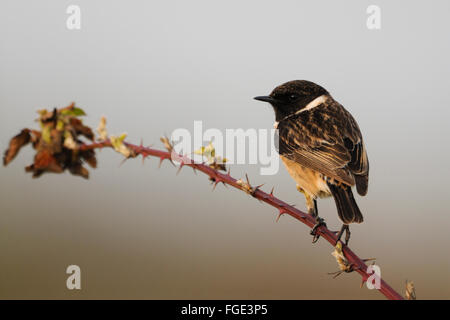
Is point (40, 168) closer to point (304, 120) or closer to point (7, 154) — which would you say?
point (7, 154)

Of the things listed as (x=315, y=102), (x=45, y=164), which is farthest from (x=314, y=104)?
(x=45, y=164)

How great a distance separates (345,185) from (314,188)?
31 cm

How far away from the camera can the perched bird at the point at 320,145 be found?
370cm

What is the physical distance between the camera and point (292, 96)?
4.54 metres

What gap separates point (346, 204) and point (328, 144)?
0.70 metres

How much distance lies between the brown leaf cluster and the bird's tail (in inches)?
85.6

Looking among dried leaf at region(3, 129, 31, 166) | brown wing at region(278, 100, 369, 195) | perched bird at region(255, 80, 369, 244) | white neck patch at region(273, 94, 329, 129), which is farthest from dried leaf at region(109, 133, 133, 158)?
white neck patch at region(273, 94, 329, 129)

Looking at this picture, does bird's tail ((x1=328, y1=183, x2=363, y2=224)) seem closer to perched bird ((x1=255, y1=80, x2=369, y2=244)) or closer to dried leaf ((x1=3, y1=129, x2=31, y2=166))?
perched bird ((x1=255, y1=80, x2=369, y2=244))

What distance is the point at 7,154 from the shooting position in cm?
161

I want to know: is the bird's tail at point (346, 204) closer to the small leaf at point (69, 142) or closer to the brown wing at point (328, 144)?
the brown wing at point (328, 144)

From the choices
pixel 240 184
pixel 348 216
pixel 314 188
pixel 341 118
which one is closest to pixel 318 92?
pixel 341 118

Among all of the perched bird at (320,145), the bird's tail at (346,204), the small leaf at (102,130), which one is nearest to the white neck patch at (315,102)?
the perched bird at (320,145)

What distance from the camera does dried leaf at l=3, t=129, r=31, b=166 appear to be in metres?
1.61

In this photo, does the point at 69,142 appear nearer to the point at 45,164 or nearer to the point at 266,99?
the point at 45,164
